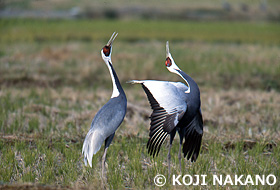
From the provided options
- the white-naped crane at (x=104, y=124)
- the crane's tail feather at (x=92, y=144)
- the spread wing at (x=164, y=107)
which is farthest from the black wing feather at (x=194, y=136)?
the crane's tail feather at (x=92, y=144)

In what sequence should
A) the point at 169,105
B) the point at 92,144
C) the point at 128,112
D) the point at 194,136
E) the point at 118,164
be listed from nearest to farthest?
the point at 169,105
the point at 92,144
the point at 194,136
the point at 118,164
the point at 128,112

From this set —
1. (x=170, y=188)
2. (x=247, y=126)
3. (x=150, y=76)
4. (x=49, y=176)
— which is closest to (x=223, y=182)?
(x=170, y=188)

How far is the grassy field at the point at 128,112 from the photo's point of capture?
4.00m

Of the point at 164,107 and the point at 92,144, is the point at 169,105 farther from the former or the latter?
the point at 92,144

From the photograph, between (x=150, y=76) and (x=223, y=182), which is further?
(x=150, y=76)

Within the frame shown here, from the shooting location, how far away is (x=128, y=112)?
265 inches

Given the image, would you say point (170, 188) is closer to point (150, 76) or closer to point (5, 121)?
point (5, 121)

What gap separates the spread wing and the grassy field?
487 mm

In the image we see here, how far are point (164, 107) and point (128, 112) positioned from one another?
11.0 feet

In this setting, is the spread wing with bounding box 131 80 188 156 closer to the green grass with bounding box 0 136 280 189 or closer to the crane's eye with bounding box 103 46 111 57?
the crane's eye with bounding box 103 46 111 57

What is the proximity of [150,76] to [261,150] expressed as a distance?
6.19 meters

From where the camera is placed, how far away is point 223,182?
150 inches

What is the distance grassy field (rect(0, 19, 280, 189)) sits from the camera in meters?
4.00

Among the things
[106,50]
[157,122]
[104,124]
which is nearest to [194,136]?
[157,122]
